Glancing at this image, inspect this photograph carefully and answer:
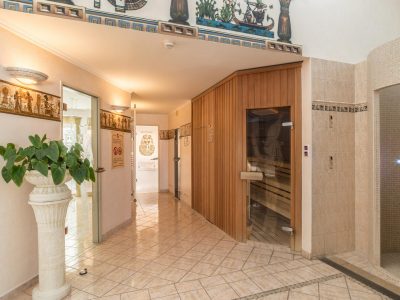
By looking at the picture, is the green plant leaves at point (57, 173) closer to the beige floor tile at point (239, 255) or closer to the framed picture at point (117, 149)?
the framed picture at point (117, 149)

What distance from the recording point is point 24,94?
2.25 metres

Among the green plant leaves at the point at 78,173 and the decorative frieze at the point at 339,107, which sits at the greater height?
the decorative frieze at the point at 339,107

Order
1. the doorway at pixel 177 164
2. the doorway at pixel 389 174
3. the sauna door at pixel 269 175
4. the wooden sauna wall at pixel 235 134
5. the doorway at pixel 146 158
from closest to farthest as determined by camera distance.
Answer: the doorway at pixel 389 174 → the wooden sauna wall at pixel 235 134 → the sauna door at pixel 269 175 → the doorway at pixel 177 164 → the doorway at pixel 146 158

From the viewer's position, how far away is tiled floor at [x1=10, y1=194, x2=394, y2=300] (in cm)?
220

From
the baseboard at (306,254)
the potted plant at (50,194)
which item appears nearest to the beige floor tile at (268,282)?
the baseboard at (306,254)

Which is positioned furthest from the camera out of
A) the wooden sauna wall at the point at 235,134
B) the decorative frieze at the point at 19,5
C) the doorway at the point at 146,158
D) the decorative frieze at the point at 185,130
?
the doorway at the point at 146,158

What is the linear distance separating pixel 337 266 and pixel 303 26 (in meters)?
2.77

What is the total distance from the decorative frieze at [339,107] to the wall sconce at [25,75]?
9.51 feet

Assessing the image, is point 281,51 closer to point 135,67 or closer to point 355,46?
point 355,46

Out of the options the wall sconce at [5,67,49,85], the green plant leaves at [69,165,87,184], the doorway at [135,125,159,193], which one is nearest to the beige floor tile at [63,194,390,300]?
the green plant leaves at [69,165,87,184]

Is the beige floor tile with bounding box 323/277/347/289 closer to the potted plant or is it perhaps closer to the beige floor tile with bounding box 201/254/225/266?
the beige floor tile with bounding box 201/254/225/266

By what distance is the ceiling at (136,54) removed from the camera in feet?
6.94

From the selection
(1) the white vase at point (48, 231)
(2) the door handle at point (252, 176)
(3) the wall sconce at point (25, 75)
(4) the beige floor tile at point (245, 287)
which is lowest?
(4) the beige floor tile at point (245, 287)

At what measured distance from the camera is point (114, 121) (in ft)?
12.4
